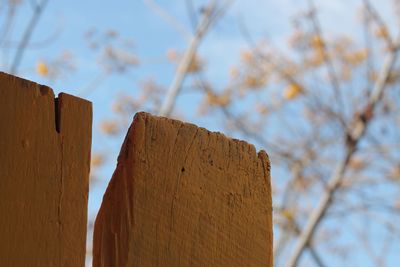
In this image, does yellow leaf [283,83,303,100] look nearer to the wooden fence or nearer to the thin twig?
the thin twig

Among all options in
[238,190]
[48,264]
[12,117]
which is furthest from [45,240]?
[238,190]

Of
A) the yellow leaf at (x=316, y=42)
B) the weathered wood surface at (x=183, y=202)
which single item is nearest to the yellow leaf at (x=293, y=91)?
the yellow leaf at (x=316, y=42)

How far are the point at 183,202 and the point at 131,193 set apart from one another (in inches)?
3.1

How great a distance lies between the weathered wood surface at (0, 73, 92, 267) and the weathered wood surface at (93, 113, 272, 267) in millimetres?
54

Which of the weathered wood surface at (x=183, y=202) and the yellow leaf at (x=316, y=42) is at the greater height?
the yellow leaf at (x=316, y=42)

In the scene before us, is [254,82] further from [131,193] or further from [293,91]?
[131,193]

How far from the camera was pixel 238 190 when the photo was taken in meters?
0.97

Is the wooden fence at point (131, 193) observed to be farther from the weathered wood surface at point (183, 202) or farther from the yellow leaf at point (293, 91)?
the yellow leaf at point (293, 91)

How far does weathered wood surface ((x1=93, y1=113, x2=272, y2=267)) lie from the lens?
2.82 ft

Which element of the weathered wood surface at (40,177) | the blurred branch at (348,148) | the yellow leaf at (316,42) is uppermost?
the yellow leaf at (316,42)

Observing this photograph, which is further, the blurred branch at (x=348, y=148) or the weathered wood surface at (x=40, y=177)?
the blurred branch at (x=348, y=148)

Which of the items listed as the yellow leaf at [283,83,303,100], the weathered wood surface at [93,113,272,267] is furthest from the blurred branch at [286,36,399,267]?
the weathered wood surface at [93,113,272,267]

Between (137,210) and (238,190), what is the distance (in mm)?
175

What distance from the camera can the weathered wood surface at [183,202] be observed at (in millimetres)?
860
